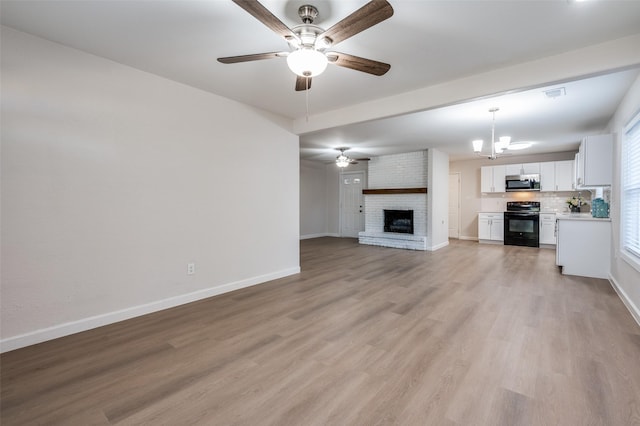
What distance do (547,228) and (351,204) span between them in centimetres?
526

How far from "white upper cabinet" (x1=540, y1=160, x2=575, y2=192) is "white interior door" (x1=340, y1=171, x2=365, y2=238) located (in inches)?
A: 187

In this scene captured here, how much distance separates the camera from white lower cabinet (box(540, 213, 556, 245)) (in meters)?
7.25

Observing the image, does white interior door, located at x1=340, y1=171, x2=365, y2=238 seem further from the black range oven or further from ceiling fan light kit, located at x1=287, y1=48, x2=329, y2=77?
ceiling fan light kit, located at x1=287, y1=48, x2=329, y2=77

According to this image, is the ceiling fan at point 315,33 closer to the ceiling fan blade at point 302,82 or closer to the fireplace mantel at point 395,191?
the ceiling fan blade at point 302,82

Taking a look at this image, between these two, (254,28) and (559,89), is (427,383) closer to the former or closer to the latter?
(254,28)

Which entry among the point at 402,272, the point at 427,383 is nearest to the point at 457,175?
the point at 402,272

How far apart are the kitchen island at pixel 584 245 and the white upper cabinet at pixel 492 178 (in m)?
3.42

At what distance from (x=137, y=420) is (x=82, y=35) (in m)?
2.87

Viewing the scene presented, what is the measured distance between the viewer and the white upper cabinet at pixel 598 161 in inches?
162

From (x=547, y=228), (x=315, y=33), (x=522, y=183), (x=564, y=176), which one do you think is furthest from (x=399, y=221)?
(x=315, y=33)

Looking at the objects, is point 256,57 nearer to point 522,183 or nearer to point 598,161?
point 598,161

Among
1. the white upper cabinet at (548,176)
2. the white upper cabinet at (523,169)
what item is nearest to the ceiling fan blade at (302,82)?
the white upper cabinet at (523,169)

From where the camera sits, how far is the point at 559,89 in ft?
11.0

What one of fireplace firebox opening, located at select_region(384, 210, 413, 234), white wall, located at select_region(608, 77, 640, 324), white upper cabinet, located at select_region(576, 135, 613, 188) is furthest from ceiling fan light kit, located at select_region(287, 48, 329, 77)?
fireplace firebox opening, located at select_region(384, 210, 413, 234)
